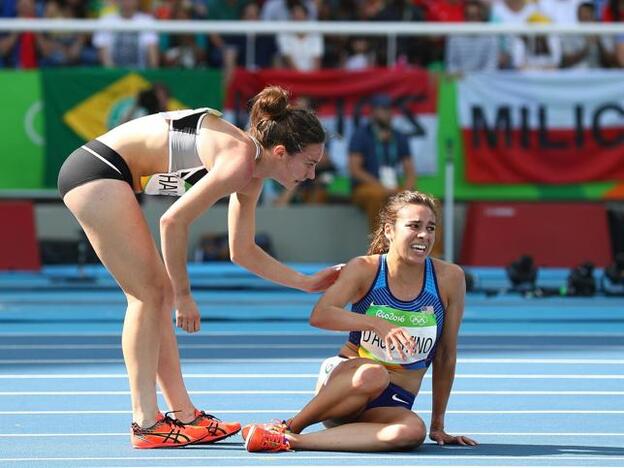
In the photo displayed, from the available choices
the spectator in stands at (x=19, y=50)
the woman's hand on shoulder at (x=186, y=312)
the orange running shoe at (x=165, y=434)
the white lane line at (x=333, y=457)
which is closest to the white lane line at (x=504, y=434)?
the orange running shoe at (x=165, y=434)

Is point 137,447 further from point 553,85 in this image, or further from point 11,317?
point 553,85

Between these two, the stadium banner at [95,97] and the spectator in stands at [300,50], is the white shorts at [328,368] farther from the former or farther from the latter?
the spectator in stands at [300,50]

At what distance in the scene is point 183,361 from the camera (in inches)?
356

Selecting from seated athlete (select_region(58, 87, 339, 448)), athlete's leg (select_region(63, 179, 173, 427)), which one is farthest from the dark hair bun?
athlete's leg (select_region(63, 179, 173, 427))

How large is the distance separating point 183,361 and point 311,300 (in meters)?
3.74

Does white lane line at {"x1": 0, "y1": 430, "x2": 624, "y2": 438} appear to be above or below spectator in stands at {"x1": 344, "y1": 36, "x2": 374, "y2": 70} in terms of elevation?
below

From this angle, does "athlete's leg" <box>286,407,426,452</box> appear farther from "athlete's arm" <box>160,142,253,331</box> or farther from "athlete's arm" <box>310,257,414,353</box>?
"athlete's arm" <box>160,142,253,331</box>

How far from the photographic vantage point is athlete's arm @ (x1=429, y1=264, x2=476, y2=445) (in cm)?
609

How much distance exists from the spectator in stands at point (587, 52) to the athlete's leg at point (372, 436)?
32.6 ft

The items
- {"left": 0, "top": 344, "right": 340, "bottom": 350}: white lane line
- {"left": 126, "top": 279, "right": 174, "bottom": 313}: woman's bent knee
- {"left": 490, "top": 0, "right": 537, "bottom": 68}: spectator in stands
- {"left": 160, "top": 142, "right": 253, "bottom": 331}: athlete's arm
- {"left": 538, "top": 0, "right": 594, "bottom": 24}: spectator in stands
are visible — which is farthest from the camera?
{"left": 538, "top": 0, "right": 594, "bottom": 24}: spectator in stands

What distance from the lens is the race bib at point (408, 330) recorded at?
6105 mm

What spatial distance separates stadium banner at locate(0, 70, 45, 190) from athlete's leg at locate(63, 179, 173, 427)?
8836 millimetres

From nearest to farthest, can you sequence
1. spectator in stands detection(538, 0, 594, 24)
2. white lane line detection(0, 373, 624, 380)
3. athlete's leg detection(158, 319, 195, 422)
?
athlete's leg detection(158, 319, 195, 422) < white lane line detection(0, 373, 624, 380) < spectator in stands detection(538, 0, 594, 24)

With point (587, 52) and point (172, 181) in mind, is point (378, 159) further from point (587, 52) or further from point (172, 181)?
point (172, 181)
